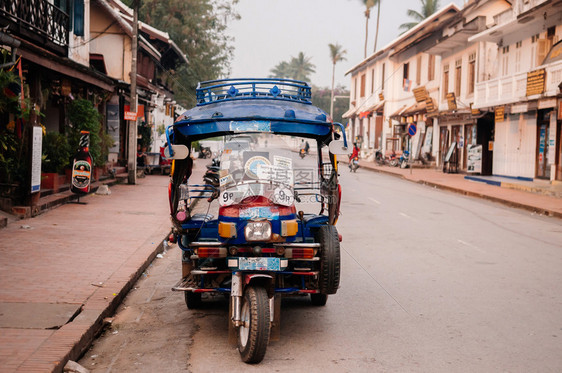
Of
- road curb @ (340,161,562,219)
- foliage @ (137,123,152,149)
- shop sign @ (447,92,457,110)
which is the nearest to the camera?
road curb @ (340,161,562,219)

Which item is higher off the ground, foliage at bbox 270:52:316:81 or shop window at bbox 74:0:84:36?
foliage at bbox 270:52:316:81

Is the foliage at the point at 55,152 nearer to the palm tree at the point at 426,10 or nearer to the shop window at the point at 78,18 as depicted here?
the shop window at the point at 78,18

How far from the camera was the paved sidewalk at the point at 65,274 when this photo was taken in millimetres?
5152

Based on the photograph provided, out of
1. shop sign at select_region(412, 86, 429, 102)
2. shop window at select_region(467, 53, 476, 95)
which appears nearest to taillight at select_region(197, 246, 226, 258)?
shop window at select_region(467, 53, 476, 95)

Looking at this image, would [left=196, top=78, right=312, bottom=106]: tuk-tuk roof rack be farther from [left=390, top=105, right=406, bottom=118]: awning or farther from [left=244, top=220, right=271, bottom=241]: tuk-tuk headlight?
[left=390, top=105, right=406, bottom=118]: awning

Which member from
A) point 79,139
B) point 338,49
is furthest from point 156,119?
point 338,49

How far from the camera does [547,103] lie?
24062mm

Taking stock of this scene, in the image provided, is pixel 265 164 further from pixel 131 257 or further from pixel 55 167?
pixel 55 167

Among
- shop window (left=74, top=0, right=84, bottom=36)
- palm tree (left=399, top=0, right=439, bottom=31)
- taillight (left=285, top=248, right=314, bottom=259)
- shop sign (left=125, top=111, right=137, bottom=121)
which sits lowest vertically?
taillight (left=285, top=248, right=314, bottom=259)

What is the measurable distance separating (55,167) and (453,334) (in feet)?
39.5

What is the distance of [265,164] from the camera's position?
604 centimetres

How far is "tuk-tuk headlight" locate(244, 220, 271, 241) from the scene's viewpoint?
17.5 feet

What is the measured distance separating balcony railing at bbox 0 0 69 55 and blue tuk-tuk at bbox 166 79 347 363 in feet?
28.3

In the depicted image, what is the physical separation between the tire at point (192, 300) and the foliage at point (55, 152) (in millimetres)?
9607
